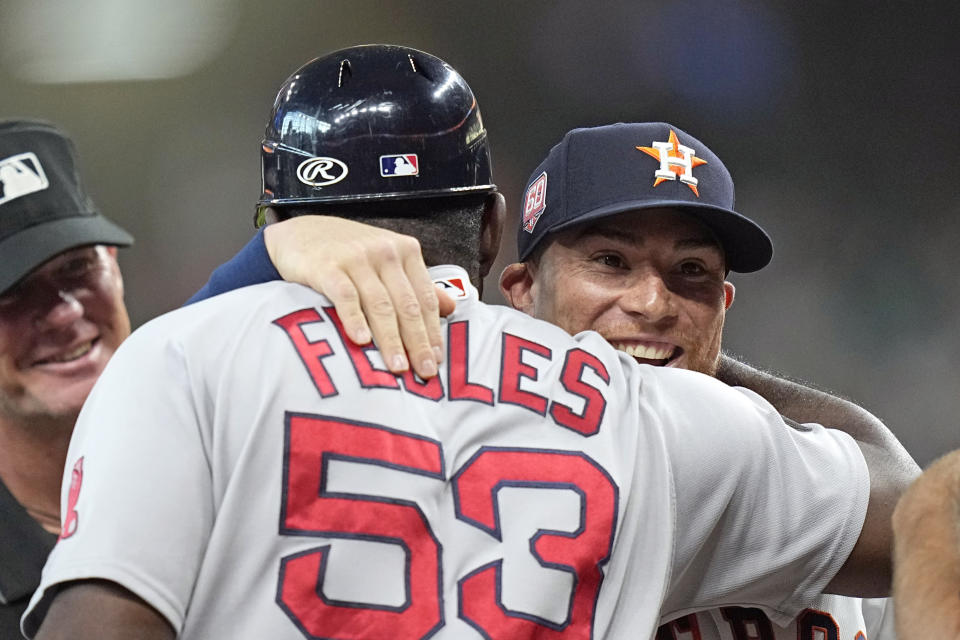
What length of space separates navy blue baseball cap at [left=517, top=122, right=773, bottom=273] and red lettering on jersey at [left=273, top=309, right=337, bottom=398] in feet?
3.01

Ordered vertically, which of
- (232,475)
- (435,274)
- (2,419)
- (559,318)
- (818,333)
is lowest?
(818,333)

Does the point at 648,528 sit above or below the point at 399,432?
below

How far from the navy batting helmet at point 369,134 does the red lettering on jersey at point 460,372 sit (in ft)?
0.76

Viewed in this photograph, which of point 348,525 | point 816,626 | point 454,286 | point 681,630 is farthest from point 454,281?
point 816,626

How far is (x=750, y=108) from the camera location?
5.05m

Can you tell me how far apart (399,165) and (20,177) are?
3.45 ft

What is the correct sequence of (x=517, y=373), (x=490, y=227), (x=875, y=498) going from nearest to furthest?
(x=517, y=373)
(x=875, y=498)
(x=490, y=227)

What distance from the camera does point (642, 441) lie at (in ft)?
4.11

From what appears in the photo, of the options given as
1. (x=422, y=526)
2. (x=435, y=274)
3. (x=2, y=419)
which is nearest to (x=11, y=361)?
(x=2, y=419)

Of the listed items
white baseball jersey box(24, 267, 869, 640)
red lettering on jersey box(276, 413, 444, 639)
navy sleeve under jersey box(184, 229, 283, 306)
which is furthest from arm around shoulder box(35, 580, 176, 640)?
navy sleeve under jersey box(184, 229, 283, 306)

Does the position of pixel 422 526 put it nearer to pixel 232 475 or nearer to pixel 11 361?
pixel 232 475

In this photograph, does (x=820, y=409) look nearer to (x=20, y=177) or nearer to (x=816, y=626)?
(x=816, y=626)

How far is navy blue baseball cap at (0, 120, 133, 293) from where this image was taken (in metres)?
2.01

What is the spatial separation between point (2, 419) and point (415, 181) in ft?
4.11
